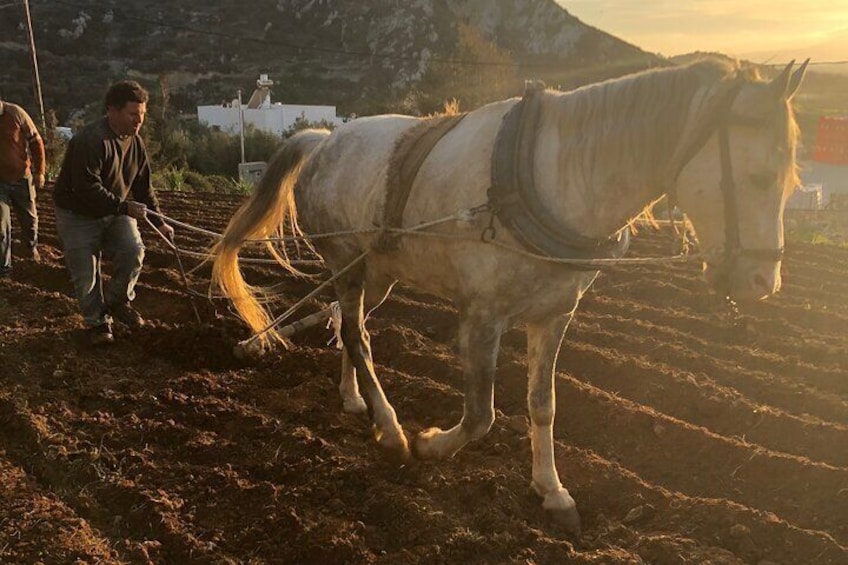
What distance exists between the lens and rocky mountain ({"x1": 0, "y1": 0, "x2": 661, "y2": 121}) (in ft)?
137

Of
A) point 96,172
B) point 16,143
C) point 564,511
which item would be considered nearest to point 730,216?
point 564,511

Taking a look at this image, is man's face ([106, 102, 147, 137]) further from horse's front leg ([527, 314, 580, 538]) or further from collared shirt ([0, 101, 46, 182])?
horse's front leg ([527, 314, 580, 538])

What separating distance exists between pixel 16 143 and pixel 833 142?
26010 millimetres

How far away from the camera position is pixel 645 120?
2.57 meters

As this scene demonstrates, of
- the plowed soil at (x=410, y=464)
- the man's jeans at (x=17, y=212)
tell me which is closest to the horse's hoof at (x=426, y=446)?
the plowed soil at (x=410, y=464)

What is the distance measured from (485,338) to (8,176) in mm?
5379

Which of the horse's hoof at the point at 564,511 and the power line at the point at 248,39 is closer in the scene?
the horse's hoof at the point at 564,511

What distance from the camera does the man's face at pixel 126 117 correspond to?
4.58 m

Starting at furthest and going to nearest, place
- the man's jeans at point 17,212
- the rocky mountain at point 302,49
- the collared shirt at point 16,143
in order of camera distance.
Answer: the rocky mountain at point 302,49 < the man's jeans at point 17,212 < the collared shirt at point 16,143

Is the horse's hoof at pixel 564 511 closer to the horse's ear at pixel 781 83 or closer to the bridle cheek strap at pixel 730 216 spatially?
the bridle cheek strap at pixel 730 216

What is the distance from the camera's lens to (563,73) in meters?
55.0

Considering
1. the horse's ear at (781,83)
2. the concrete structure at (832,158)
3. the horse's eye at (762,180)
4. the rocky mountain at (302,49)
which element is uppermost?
the rocky mountain at (302,49)

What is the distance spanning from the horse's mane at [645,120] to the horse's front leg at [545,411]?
2.66 feet

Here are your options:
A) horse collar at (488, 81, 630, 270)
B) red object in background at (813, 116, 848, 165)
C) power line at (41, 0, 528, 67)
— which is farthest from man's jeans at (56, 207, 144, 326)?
power line at (41, 0, 528, 67)
